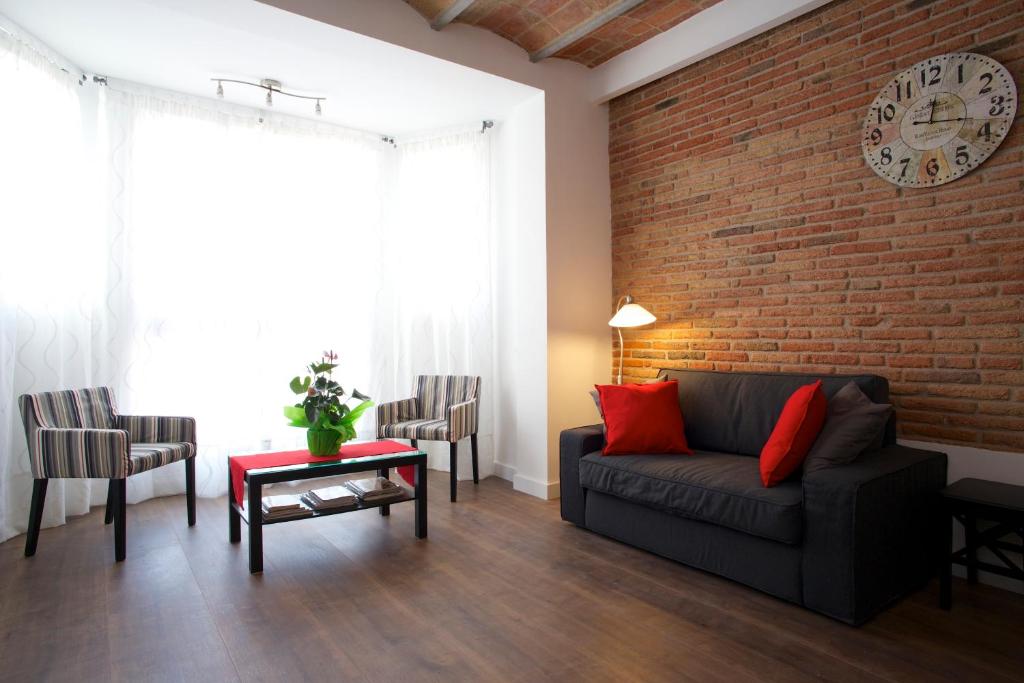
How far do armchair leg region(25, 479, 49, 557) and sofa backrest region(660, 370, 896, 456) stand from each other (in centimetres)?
351

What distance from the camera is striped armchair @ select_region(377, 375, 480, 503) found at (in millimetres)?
4156

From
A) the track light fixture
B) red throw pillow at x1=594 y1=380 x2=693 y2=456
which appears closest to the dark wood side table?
red throw pillow at x1=594 y1=380 x2=693 y2=456

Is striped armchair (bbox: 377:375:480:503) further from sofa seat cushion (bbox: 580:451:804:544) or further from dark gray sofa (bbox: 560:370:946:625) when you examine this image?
sofa seat cushion (bbox: 580:451:804:544)

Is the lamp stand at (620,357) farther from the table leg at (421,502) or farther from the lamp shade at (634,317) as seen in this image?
the table leg at (421,502)

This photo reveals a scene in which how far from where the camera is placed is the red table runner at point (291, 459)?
3.10 metres

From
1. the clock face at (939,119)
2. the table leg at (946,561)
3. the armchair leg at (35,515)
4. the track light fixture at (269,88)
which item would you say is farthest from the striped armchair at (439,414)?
the clock face at (939,119)

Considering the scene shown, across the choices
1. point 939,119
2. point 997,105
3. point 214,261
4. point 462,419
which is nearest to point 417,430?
point 462,419

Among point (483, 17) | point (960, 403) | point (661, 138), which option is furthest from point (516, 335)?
point (960, 403)

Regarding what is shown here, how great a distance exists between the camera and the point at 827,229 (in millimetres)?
3213

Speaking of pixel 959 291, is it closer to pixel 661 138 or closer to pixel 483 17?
pixel 661 138

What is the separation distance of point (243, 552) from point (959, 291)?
3790mm

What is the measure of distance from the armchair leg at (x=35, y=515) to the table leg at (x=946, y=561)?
419 centimetres

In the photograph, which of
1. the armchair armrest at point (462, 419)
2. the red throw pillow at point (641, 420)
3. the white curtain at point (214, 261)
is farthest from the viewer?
the armchair armrest at point (462, 419)

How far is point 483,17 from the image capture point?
3.71 metres
